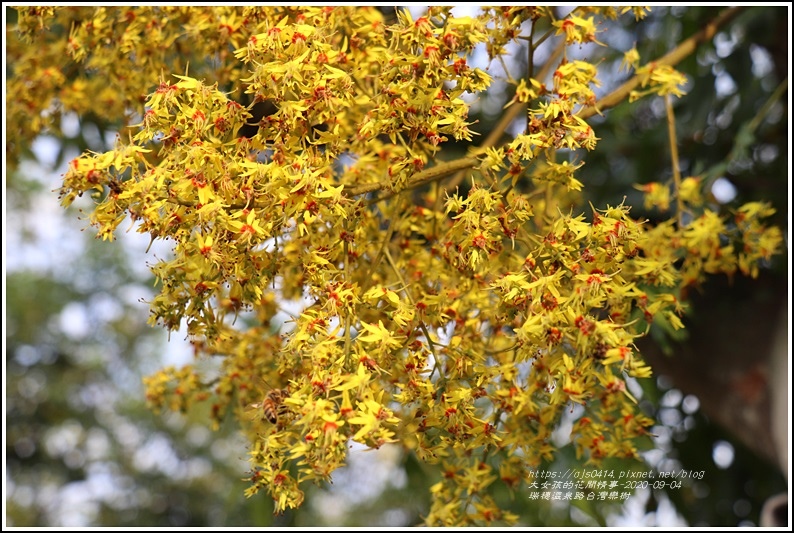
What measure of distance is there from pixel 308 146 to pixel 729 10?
1764 millimetres

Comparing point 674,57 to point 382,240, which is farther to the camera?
point 674,57

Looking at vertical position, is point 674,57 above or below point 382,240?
above

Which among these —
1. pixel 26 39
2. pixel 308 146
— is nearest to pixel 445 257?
pixel 308 146

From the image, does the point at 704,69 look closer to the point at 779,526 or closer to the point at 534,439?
the point at 779,526

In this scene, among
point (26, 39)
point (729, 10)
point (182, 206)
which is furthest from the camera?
point (729, 10)

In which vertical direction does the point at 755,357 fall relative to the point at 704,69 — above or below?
below

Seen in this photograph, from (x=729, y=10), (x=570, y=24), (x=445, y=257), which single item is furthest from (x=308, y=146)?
(x=729, y=10)

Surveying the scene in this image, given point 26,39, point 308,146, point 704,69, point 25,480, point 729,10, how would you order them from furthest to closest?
point 25,480 < point 704,69 < point 729,10 < point 26,39 < point 308,146

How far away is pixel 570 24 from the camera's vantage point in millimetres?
1608

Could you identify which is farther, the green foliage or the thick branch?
the thick branch

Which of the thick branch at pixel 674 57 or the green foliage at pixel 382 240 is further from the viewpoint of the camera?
the thick branch at pixel 674 57

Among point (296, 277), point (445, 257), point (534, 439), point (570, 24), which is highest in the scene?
point (570, 24)

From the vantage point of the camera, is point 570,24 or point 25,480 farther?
point 25,480

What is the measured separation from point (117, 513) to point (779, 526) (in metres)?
9.07
